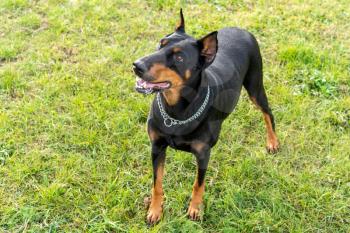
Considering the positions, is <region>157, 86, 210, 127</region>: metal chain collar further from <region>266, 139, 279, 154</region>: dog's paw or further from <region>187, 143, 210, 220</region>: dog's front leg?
<region>266, 139, 279, 154</region>: dog's paw

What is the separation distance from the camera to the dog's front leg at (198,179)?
10.6 feet

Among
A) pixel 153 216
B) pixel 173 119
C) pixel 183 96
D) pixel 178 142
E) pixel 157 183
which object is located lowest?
→ pixel 153 216

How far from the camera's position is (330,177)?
407cm

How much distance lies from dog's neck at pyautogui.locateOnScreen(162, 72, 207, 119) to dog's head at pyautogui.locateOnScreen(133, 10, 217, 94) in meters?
0.06

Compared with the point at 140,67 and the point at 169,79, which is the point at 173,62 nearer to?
the point at 169,79

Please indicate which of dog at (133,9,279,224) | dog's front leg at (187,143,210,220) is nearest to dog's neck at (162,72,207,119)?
dog at (133,9,279,224)

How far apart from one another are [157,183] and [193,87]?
0.94 meters

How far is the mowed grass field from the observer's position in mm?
3641

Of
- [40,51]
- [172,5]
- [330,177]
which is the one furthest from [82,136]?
[172,5]

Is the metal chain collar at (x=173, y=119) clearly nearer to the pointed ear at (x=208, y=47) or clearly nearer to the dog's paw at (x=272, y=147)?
the pointed ear at (x=208, y=47)

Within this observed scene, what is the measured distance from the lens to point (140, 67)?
8.86ft

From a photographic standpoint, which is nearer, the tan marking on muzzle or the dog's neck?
the tan marking on muzzle

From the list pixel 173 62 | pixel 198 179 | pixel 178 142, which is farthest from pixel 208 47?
pixel 198 179

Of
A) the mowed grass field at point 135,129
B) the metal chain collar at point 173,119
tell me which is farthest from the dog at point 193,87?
the mowed grass field at point 135,129
